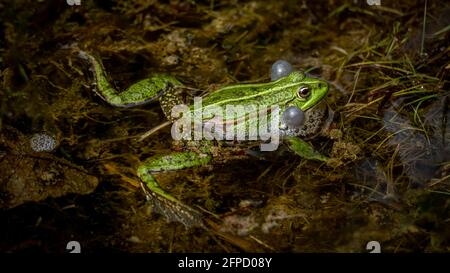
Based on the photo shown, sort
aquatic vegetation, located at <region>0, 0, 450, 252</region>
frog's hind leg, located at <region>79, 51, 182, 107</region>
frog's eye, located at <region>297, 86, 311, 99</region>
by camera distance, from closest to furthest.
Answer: aquatic vegetation, located at <region>0, 0, 450, 252</region>, frog's eye, located at <region>297, 86, 311, 99</region>, frog's hind leg, located at <region>79, 51, 182, 107</region>

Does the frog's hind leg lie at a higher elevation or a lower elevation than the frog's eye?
higher

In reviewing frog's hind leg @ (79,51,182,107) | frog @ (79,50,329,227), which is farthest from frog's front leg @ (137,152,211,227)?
frog's hind leg @ (79,51,182,107)

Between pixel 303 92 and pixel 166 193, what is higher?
pixel 303 92

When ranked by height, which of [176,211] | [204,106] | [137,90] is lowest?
[176,211]

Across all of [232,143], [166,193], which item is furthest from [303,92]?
[166,193]

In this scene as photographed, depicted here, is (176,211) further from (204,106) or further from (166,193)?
(204,106)

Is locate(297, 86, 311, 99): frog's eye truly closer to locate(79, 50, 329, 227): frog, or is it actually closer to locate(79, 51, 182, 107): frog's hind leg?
locate(79, 50, 329, 227): frog

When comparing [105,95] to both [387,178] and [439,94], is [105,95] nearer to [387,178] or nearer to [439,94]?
[387,178]
